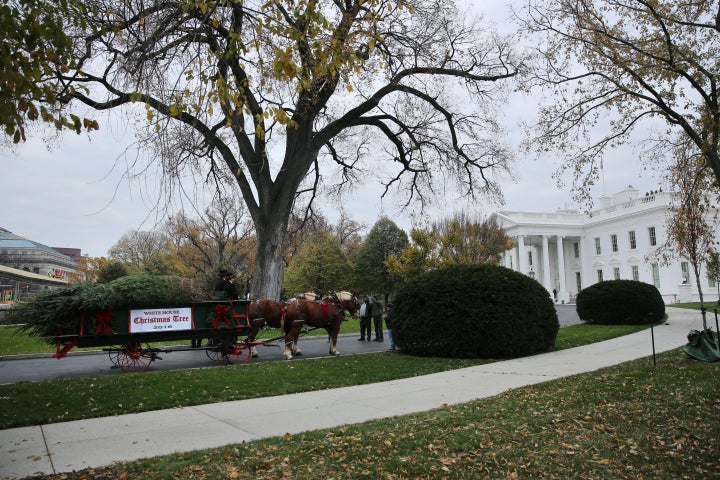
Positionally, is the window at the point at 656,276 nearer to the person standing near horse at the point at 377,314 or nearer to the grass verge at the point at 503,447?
the person standing near horse at the point at 377,314

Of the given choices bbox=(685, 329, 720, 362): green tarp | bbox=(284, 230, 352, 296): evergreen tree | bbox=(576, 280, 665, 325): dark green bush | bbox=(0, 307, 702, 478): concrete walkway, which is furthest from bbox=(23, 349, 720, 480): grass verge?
bbox=(284, 230, 352, 296): evergreen tree

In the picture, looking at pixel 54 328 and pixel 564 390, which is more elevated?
pixel 54 328

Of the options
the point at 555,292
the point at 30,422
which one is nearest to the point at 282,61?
the point at 30,422

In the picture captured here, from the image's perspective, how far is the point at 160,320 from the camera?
12031 millimetres

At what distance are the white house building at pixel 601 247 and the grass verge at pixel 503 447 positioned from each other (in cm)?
5075

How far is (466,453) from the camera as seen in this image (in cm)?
531

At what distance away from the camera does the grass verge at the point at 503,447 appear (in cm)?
488

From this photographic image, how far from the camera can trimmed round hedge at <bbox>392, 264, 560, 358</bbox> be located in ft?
44.4

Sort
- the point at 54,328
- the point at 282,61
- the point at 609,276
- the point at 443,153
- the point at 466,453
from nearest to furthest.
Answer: the point at 466,453, the point at 282,61, the point at 54,328, the point at 443,153, the point at 609,276

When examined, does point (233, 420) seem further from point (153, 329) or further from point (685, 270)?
point (685, 270)

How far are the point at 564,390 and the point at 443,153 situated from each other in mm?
15889

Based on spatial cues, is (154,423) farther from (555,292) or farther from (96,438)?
(555,292)

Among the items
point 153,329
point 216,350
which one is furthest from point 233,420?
point 216,350

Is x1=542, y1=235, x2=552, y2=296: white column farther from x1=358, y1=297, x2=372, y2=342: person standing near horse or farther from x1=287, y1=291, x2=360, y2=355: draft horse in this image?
x1=287, y1=291, x2=360, y2=355: draft horse
